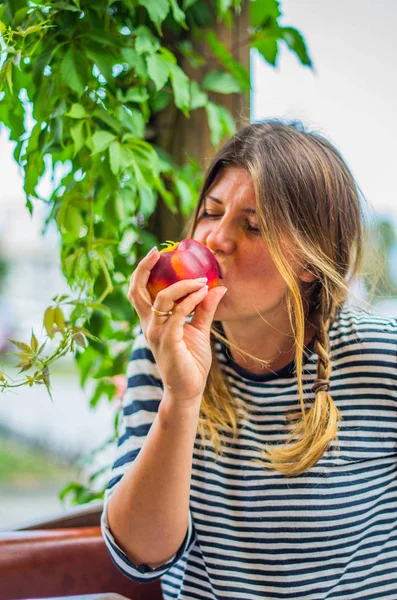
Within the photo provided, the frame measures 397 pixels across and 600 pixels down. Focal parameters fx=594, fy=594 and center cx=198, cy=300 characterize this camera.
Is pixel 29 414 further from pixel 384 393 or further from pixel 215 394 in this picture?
pixel 384 393

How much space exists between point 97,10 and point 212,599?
988mm

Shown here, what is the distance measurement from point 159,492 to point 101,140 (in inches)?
22.2

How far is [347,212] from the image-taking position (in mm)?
1003

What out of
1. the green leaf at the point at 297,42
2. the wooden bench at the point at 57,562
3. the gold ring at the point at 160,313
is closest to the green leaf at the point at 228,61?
the green leaf at the point at 297,42

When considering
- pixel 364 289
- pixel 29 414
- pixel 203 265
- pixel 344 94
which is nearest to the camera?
pixel 203 265

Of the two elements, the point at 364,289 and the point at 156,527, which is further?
the point at 364,289

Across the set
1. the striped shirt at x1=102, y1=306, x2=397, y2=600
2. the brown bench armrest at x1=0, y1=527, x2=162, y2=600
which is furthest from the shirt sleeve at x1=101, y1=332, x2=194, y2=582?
the brown bench armrest at x1=0, y1=527, x2=162, y2=600

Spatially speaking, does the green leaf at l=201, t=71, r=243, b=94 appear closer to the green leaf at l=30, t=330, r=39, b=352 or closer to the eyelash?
the eyelash

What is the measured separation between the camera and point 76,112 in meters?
0.96

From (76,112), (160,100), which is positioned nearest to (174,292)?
(76,112)

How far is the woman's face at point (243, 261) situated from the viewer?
902mm

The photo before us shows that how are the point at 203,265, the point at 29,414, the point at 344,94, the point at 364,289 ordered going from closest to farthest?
the point at 203,265 → the point at 364,289 → the point at 344,94 → the point at 29,414

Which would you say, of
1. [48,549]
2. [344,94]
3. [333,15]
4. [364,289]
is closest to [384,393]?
[364,289]

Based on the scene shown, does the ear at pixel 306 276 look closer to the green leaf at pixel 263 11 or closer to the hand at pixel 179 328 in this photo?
the hand at pixel 179 328
